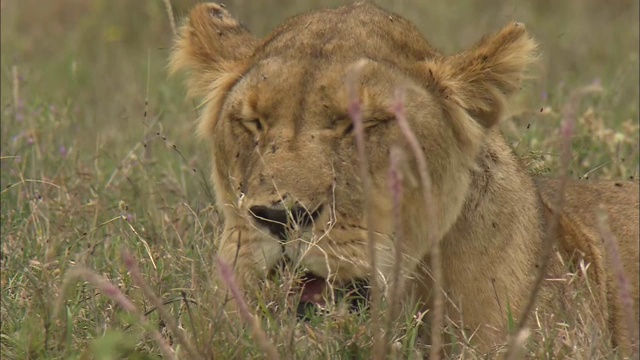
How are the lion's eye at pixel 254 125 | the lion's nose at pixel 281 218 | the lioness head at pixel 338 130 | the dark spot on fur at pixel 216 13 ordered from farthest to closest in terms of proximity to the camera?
the dark spot on fur at pixel 216 13
the lion's eye at pixel 254 125
the lioness head at pixel 338 130
the lion's nose at pixel 281 218

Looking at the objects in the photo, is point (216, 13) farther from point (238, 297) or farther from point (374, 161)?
point (238, 297)

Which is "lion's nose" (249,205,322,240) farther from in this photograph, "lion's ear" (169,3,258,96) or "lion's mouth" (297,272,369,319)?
"lion's ear" (169,3,258,96)

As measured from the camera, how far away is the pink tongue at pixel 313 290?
3.07m

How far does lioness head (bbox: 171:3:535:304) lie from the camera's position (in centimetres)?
297

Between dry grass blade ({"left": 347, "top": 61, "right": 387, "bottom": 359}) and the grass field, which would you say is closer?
dry grass blade ({"left": 347, "top": 61, "right": 387, "bottom": 359})

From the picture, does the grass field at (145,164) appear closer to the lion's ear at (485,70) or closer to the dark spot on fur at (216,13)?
the lion's ear at (485,70)

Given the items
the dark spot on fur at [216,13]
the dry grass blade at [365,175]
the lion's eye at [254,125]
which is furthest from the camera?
the dark spot on fur at [216,13]

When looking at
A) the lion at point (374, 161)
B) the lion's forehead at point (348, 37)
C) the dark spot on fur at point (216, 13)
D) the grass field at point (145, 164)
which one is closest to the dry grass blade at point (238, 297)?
the grass field at point (145, 164)

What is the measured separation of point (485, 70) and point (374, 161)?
0.44 metres

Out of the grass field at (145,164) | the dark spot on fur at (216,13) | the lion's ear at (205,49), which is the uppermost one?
the dark spot on fur at (216,13)

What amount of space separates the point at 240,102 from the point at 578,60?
4.71m

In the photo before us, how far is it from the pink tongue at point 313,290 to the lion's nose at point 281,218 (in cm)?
20

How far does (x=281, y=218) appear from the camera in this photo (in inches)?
113

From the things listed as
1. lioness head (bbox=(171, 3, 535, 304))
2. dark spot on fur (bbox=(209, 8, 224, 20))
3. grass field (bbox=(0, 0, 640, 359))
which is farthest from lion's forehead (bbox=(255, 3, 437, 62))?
grass field (bbox=(0, 0, 640, 359))
